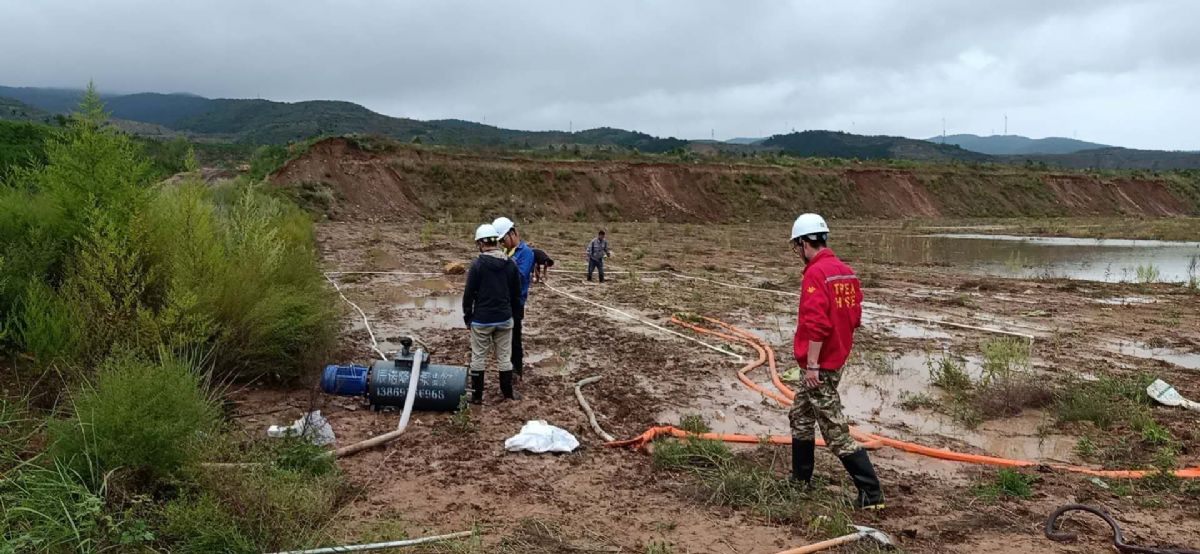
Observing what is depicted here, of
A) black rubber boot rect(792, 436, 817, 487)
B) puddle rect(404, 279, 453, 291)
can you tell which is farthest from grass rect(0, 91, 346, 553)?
puddle rect(404, 279, 453, 291)

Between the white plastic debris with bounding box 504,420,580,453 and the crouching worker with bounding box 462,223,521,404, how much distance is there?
1182 mm

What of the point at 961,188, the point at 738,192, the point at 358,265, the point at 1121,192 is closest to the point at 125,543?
the point at 358,265

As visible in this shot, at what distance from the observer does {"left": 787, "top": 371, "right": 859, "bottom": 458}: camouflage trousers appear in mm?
4750

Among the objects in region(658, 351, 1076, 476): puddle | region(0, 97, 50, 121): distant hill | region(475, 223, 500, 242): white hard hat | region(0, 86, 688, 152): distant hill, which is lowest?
region(658, 351, 1076, 476): puddle

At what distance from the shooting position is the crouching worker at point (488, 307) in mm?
6863

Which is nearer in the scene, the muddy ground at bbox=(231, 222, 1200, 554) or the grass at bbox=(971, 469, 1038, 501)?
the muddy ground at bbox=(231, 222, 1200, 554)

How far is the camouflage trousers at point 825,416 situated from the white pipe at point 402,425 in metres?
3.17

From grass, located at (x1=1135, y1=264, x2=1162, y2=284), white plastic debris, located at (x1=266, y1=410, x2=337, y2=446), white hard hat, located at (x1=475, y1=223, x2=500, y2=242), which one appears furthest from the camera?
grass, located at (x1=1135, y1=264, x2=1162, y2=284)

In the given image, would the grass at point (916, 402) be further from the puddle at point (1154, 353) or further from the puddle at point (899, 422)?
the puddle at point (1154, 353)

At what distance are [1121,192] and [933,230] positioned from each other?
120 feet

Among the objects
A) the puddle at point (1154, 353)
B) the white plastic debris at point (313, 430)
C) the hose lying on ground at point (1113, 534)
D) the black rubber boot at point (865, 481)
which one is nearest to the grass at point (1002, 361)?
the puddle at point (1154, 353)

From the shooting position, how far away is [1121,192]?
207 ft

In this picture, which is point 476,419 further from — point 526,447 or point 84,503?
point 84,503

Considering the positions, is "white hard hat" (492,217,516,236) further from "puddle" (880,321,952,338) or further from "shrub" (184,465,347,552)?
"puddle" (880,321,952,338)
